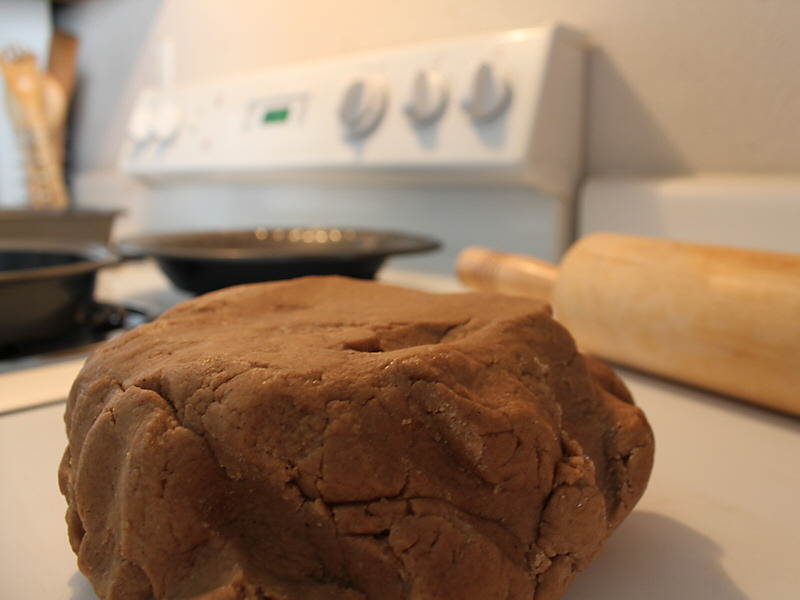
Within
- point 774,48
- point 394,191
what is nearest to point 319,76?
point 394,191

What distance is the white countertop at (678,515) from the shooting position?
343mm

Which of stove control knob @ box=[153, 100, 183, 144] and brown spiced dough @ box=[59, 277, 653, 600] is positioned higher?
stove control knob @ box=[153, 100, 183, 144]

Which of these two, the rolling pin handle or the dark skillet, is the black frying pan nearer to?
the dark skillet

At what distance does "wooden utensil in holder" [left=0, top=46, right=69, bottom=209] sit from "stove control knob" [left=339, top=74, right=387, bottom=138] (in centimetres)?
127

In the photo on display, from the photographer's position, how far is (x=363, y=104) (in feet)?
3.62

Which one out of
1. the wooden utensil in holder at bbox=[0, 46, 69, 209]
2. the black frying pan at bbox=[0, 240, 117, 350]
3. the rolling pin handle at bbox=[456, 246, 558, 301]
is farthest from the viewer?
the wooden utensil in holder at bbox=[0, 46, 69, 209]

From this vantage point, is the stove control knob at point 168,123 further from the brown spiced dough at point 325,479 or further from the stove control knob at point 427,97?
the brown spiced dough at point 325,479

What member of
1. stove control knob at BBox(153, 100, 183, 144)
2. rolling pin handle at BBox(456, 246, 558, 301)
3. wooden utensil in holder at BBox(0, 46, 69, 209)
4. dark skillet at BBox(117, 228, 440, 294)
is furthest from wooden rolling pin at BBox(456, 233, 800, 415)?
wooden utensil in holder at BBox(0, 46, 69, 209)

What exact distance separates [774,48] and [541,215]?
0.38m

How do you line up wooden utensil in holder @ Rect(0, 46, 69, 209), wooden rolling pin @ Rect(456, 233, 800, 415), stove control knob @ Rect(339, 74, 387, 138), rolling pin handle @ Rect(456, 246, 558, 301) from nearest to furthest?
wooden rolling pin @ Rect(456, 233, 800, 415), rolling pin handle @ Rect(456, 246, 558, 301), stove control knob @ Rect(339, 74, 387, 138), wooden utensil in holder @ Rect(0, 46, 69, 209)

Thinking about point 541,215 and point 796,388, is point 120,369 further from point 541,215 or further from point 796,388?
point 541,215

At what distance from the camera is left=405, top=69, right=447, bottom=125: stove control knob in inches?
39.9

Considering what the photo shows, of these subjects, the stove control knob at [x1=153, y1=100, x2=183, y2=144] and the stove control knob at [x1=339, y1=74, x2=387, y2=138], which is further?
the stove control knob at [x1=153, y1=100, x2=183, y2=144]

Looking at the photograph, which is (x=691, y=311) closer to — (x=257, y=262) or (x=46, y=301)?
(x=257, y=262)
